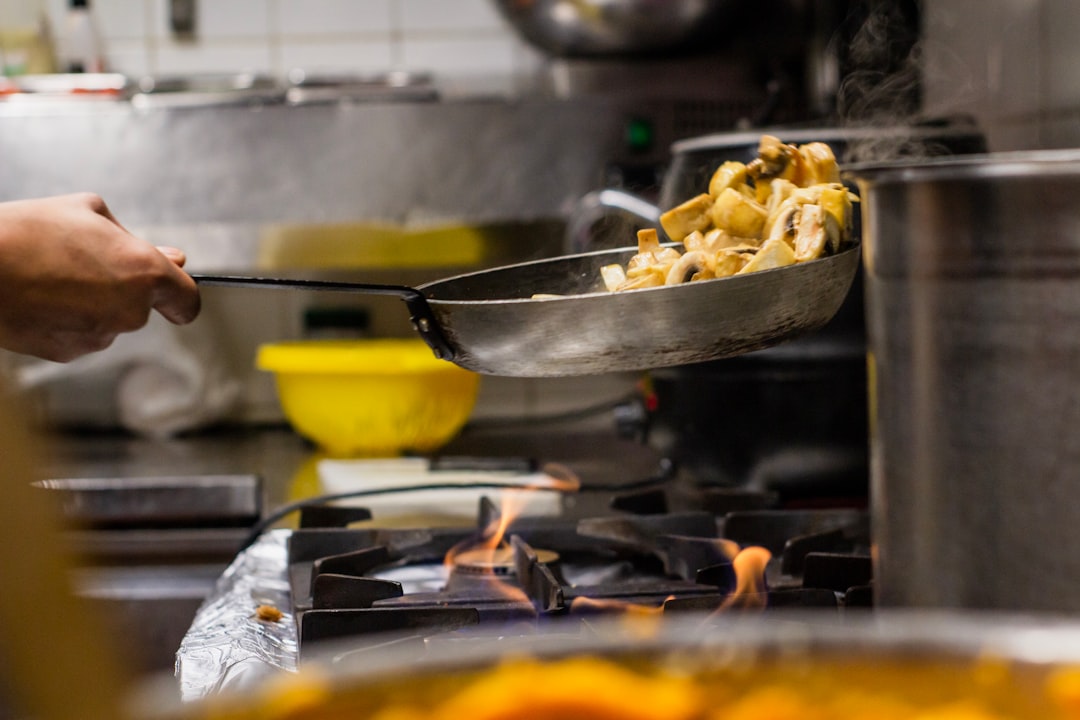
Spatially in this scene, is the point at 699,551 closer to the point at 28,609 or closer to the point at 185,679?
the point at 185,679

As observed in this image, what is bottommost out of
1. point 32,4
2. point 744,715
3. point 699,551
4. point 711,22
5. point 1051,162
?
point 699,551

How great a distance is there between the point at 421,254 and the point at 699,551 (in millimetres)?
897

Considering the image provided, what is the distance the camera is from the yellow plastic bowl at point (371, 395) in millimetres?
1540

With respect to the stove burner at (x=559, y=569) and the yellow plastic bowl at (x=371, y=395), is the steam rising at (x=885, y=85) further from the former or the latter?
the yellow plastic bowl at (x=371, y=395)

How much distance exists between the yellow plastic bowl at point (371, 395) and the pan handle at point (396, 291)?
0.76m

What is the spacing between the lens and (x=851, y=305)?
1.12 metres

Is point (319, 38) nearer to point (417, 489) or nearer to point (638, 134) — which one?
point (638, 134)

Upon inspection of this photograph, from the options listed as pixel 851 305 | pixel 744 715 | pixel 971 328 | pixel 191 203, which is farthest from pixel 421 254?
pixel 744 715

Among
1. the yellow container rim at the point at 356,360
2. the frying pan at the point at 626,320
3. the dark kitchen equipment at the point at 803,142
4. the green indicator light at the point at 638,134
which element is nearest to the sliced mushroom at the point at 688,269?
the frying pan at the point at 626,320

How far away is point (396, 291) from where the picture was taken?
735mm

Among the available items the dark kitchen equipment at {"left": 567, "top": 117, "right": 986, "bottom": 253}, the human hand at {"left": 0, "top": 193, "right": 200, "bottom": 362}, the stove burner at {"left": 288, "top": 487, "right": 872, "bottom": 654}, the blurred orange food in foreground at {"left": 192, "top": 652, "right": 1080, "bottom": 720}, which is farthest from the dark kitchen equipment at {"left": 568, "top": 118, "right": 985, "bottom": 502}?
the blurred orange food in foreground at {"left": 192, "top": 652, "right": 1080, "bottom": 720}

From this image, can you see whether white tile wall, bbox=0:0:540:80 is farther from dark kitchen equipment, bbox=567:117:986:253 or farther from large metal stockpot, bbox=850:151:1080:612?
large metal stockpot, bbox=850:151:1080:612

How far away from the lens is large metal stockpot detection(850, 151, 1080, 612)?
1.94 feet

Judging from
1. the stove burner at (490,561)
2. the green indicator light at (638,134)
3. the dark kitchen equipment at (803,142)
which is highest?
the green indicator light at (638,134)
